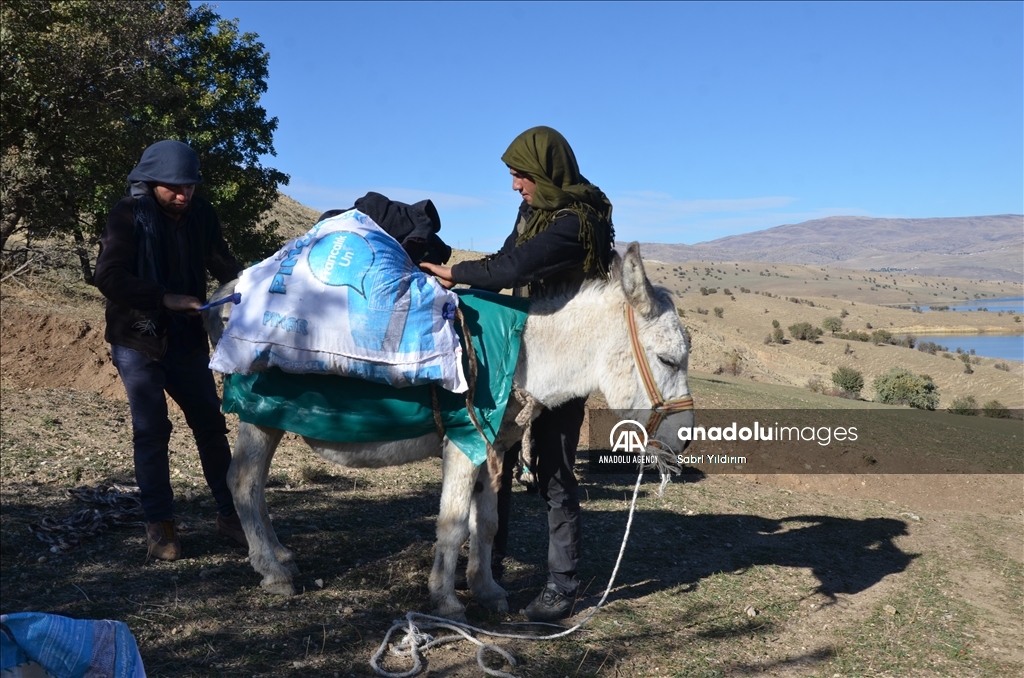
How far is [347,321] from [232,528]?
6.73ft

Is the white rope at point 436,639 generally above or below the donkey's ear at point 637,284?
below

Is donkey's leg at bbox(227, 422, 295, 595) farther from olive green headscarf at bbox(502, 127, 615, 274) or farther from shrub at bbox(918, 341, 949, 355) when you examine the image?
Result: shrub at bbox(918, 341, 949, 355)

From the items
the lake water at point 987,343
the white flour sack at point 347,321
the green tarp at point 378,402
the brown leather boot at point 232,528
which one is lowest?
the lake water at point 987,343

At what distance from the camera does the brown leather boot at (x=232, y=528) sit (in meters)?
4.83

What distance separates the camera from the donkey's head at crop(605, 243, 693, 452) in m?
3.94

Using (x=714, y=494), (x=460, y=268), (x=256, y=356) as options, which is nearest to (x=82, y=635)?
(x=256, y=356)

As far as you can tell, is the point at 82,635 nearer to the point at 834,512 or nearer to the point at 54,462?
the point at 54,462

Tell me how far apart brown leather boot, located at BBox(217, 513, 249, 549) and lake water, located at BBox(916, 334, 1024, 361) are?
144ft

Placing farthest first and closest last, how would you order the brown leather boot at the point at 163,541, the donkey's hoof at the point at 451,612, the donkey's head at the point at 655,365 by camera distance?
the brown leather boot at the point at 163,541 < the donkey's hoof at the point at 451,612 < the donkey's head at the point at 655,365

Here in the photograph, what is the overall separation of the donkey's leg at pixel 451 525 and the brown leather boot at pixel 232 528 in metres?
1.46

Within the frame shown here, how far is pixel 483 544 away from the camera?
4.40m

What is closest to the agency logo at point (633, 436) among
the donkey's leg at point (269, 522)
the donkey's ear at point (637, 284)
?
the donkey's ear at point (637, 284)

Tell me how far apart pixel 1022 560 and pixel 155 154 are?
776 centimetres

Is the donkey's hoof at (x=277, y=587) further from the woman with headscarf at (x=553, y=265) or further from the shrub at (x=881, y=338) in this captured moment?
the shrub at (x=881, y=338)
